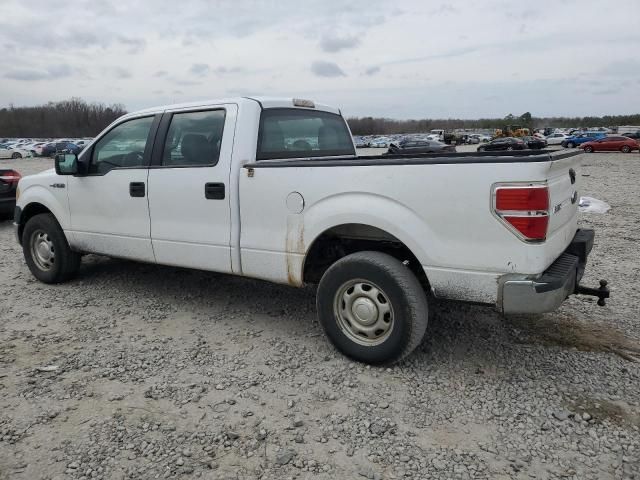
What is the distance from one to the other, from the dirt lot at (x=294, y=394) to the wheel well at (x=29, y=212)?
1.17 m

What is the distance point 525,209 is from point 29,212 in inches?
217

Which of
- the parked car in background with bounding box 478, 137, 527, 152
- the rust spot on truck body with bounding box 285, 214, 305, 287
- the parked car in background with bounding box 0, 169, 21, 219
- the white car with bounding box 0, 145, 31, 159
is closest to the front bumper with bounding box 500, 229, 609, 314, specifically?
the rust spot on truck body with bounding box 285, 214, 305, 287

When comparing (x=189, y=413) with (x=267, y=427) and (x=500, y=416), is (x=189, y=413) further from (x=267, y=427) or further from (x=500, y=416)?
(x=500, y=416)

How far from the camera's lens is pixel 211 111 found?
4.41 metres

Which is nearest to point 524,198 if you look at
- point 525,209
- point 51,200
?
point 525,209

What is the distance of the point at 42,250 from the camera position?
570 centimetres

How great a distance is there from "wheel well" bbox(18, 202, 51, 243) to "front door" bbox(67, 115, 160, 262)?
72 centimetres

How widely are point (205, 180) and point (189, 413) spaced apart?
1.94 meters

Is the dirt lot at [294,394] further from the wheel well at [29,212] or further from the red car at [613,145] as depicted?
the red car at [613,145]

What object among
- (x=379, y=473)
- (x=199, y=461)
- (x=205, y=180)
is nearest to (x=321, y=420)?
Result: (x=379, y=473)

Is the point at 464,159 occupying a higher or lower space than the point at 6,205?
higher

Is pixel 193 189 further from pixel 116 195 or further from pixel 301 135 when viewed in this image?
pixel 301 135

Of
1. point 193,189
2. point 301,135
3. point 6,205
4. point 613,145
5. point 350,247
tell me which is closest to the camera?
point 350,247

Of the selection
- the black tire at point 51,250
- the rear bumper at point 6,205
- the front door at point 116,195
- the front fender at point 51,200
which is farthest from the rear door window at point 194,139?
the rear bumper at point 6,205
